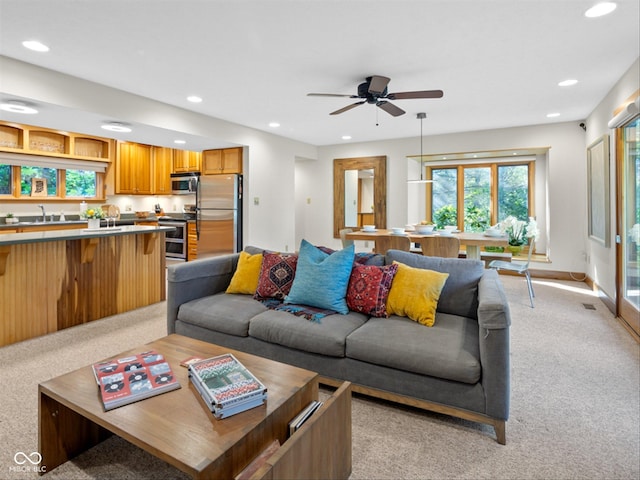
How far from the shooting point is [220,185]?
5.95 meters

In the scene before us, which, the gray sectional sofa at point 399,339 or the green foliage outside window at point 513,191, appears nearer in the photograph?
the gray sectional sofa at point 399,339

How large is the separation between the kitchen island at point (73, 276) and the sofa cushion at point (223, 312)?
4.89ft

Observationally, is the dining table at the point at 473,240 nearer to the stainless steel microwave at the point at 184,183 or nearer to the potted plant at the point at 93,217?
the potted plant at the point at 93,217

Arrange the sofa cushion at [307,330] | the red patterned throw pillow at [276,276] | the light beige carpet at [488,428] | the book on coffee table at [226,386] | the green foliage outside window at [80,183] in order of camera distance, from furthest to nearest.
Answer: the green foliage outside window at [80,183], the red patterned throw pillow at [276,276], the sofa cushion at [307,330], the light beige carpet at [488,428], the book on coffee table at [226,386]

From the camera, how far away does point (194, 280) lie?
9.37 ft

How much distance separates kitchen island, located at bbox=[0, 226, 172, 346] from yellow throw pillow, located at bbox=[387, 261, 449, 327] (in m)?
2.88

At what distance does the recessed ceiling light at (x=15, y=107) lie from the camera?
3350mm

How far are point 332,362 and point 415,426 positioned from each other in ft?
1.80

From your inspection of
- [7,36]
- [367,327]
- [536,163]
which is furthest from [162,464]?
[536,163]

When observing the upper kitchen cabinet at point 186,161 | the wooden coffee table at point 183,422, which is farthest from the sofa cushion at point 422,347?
the upper kitchen cabinet at point 186,161

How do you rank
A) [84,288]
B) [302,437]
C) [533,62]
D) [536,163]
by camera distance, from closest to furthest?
[302,437]
[533,62]
[84,288]
[536,163]

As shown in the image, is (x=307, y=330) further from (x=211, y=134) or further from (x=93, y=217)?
(x=211, y=134)

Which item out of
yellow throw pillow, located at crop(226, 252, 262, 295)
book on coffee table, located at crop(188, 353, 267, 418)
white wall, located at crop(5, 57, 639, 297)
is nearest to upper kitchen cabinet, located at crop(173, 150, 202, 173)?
white wall, located at crop(5, 57, 639, 297)

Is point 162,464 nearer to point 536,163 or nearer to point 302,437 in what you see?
point 302,437
